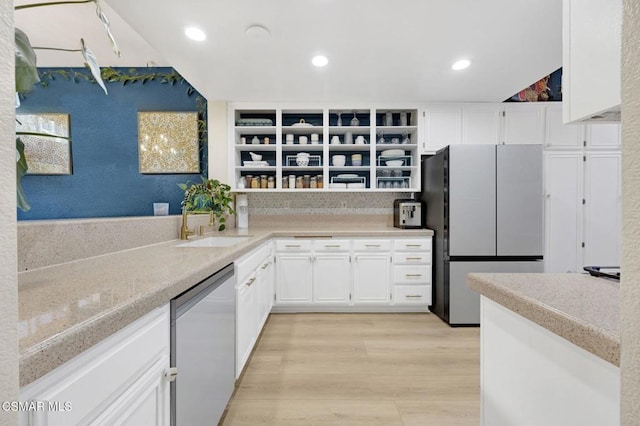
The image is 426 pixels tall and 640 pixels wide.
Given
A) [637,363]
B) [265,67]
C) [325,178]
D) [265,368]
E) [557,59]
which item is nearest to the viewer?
[637,363]

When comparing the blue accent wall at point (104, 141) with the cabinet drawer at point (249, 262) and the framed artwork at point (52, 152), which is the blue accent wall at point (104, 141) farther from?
the cabinet drawer at point (249, 262)

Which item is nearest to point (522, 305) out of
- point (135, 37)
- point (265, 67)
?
point (265, 67)

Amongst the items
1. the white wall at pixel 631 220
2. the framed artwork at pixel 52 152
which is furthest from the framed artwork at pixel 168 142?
the white wall at pixel 631 220

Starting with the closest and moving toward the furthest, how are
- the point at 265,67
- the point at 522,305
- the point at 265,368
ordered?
the point at 522,305
the point at 265,368
the point at 265,67

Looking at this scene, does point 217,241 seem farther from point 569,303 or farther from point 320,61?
point 569,303

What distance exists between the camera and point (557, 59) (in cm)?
245

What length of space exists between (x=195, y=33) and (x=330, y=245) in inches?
87.1

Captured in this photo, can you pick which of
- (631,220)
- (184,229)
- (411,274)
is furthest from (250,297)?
(631,220)

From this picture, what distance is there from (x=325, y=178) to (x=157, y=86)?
2421 millimetres

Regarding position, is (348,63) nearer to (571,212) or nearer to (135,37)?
(135,37)

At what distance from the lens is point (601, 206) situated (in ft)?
10.6

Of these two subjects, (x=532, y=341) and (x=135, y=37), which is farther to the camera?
(x=135, y=37)

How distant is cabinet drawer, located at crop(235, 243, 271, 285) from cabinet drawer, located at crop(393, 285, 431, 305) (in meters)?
1.47

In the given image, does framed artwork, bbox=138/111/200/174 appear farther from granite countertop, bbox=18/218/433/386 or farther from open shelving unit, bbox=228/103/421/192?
granite countertop, bbox=18/218/433/386
